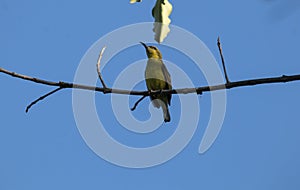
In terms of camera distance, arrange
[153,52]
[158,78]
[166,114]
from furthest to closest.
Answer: [153,52] → [158,78] → [166,114]

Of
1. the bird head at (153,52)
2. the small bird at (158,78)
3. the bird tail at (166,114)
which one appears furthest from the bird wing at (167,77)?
the bird head at (153,52)

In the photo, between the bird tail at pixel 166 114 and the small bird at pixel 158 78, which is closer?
the bird tail at pixel 166 114

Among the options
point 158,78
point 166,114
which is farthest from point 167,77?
point 166,114

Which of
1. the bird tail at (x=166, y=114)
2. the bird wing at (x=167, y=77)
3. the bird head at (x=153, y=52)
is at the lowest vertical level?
the bird tail at (x=166, y=114)

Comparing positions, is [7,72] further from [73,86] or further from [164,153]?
[164,153]

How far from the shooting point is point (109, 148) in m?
3.30

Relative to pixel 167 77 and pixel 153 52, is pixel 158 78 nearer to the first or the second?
pixel 167 77

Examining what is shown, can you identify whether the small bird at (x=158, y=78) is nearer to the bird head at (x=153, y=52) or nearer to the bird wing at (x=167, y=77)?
the bird wing at (x=167, y=77)

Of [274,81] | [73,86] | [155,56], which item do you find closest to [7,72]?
[73,86]

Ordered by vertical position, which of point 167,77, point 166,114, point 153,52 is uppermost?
point 153,52

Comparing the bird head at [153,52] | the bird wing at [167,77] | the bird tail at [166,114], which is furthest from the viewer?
the bird head at [153,52]

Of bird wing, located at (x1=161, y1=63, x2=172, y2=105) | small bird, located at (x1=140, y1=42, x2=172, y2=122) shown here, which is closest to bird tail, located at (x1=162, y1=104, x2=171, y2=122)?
small bird, located at (x1=140, y1=42, x2=172, y2=122)

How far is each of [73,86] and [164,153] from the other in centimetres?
135

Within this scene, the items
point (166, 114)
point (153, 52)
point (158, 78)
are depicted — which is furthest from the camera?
point (153, 52)
